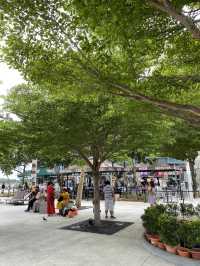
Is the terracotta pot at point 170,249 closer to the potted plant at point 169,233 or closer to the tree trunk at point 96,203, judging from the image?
the potted plant at point 169,233

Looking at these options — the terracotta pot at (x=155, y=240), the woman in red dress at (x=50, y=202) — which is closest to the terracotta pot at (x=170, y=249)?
the terracotta pot at (x=155, y=240)

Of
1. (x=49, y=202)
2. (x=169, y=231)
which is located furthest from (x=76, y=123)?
(x=49, y=202)

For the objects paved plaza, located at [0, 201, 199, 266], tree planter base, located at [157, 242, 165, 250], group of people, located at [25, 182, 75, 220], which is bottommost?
paved plaza, located at [0, 201, 199, 266]

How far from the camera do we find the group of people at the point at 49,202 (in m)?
14.9

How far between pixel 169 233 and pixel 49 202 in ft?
29.1

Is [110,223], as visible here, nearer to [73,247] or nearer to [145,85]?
[73,247]

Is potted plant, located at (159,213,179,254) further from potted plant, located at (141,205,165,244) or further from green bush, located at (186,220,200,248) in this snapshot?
potted plant, located at (141,205,165,244)

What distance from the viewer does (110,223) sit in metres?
12.3

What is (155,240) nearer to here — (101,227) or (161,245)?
(161,245)

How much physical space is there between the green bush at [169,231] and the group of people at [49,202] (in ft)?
25.0

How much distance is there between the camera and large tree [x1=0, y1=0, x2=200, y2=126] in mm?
5230

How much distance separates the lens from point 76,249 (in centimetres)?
815

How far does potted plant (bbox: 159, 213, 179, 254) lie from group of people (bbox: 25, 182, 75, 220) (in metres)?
7.65

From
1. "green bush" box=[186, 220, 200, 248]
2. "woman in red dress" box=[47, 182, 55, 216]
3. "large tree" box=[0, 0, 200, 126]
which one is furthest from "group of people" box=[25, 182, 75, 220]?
"large tree" box=[0, 0, 200, 126]
